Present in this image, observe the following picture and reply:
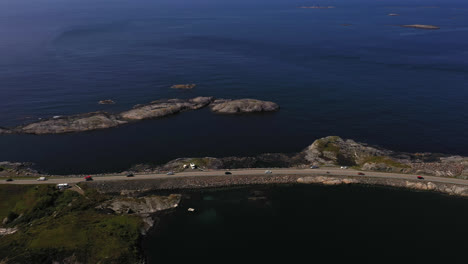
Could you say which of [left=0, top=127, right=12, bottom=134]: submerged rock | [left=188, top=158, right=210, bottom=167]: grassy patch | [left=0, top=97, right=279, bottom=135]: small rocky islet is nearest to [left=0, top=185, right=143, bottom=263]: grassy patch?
[left=188, top=158, right=210, bottom=167]: grassy patch

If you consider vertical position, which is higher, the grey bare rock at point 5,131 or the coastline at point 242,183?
the grey bare rock at point 5,131

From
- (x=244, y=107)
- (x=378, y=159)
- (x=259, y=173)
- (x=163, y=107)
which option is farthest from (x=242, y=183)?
(x=163, y=107)

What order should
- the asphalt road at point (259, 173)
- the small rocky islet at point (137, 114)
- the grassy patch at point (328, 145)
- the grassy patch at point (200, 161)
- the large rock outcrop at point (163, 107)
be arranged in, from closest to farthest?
1. the asphalt road at point (259, 173)
2. the grassy patch at point (200, 161)
3. the grassy patch at point (328, 145)
4. the small rocky islet at point (137, 114)
5. the large rock outcrop at point (163, 107)

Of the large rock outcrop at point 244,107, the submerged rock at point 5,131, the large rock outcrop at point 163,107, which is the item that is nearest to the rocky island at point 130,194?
the submerged rock at point 5,131

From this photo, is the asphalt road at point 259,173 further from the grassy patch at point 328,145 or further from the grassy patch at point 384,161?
the grassy patch at point 328,145

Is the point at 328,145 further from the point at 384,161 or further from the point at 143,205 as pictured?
the point at 143,205

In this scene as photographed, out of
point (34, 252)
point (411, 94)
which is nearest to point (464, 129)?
point (411, 94)

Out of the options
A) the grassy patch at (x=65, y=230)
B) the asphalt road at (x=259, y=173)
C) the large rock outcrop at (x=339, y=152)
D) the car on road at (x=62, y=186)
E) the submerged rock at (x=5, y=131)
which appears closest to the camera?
the grassy patch at (x=65, y=230)

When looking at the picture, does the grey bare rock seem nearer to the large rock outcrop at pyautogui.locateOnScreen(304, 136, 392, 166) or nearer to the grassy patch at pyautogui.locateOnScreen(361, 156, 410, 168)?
the large rock outcrop at pyautogui.locateOnScreen(304, 136, 392, 166)
